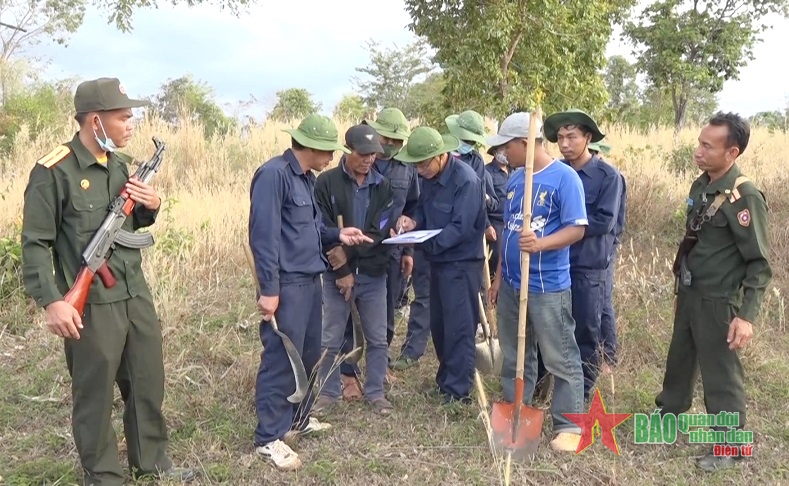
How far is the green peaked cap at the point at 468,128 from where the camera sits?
5.35 m

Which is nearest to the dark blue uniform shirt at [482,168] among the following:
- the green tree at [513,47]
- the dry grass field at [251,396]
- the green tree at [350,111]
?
the dry grass field at [251,396]

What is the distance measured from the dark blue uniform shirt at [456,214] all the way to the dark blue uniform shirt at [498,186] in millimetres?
1447

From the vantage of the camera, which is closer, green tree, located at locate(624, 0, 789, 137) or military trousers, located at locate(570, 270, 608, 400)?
military trousers, located at locate(570, 270, 608, 400)

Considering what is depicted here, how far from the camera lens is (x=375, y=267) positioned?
13.8 ft

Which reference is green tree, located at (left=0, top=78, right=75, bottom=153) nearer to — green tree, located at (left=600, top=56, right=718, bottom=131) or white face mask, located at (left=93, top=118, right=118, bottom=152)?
white face mask, located at (left=93, top=118, right=118, bottom=152)

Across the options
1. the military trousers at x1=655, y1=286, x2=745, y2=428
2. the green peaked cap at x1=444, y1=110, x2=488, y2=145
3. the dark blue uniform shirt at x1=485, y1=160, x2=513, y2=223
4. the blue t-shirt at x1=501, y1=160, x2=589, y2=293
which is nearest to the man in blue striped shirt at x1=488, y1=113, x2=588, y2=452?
the blue t-shirt at x1=501, y1=160, x2=589, y2=293

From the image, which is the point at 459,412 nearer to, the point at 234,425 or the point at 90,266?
the point at 234,425

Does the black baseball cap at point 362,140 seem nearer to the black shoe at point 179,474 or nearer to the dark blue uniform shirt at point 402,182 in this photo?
the dark blue uniform shirt at point 402,182

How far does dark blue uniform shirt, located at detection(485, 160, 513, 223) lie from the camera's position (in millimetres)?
5660

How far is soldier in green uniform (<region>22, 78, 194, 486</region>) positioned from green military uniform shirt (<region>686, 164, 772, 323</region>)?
2925mm

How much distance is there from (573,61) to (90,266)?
1020 centimetres

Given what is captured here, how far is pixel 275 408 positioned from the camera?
347 centimetres

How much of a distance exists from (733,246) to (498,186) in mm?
2661

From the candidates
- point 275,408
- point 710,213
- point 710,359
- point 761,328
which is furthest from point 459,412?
point 761,328
